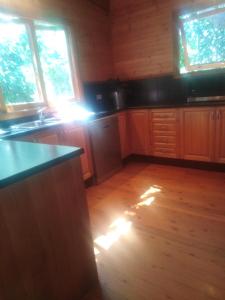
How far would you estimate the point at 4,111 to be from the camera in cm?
263

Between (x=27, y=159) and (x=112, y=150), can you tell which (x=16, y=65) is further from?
(x=27, y=159)

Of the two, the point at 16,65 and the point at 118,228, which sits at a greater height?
the point at 16,65

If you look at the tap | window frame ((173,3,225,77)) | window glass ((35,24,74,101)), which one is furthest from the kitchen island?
window frame ((173,3,225,77))

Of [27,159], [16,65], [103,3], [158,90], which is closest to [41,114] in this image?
[16,65]

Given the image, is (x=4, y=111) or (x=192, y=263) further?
(x=4, y=111)

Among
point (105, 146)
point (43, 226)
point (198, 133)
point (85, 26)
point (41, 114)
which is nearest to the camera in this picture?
point (43, 226)

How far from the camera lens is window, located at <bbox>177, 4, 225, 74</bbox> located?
305cm

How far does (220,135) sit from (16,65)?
2.67 metres

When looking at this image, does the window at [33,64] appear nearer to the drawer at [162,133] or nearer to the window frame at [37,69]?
the window frame at [37,69]

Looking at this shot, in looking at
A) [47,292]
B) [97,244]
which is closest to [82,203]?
[47,292]

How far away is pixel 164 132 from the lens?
330cm

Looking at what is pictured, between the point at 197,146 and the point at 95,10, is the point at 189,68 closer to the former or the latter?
the point at 197,146

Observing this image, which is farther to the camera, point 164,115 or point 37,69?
point 164,115

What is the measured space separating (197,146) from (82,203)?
2.20 metres
